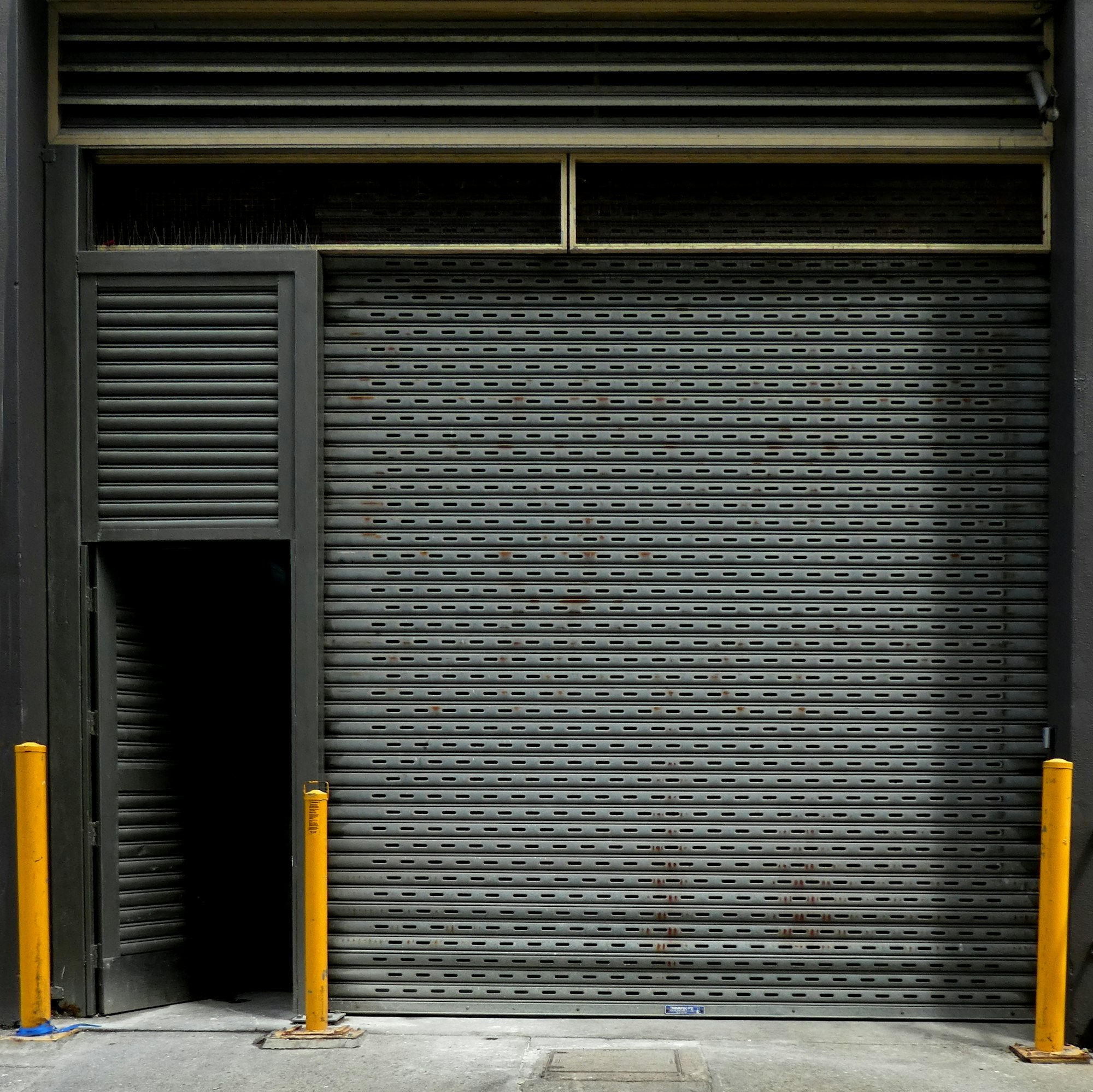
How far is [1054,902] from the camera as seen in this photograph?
19.0 feet

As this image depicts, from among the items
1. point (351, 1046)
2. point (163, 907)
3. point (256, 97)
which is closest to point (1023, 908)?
point (351, 1046)

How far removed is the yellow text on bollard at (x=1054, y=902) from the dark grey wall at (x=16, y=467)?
5.49 meters

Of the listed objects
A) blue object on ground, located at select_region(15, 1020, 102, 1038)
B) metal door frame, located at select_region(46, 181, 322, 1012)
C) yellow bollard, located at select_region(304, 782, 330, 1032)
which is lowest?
blue object on ground, located at select_region(15, 1020, 102, 1038)

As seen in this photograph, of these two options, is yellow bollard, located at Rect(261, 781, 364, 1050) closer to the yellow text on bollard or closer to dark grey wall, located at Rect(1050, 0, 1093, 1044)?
the yellow text on bollard

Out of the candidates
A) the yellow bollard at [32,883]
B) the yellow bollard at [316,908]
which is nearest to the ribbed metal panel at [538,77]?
the yellow bollard at [32,883]

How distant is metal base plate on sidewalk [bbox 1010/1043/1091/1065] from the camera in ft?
18.9

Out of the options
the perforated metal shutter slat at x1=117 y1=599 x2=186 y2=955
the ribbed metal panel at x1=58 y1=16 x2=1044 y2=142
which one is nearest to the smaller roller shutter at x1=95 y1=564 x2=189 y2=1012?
the perforated metal shutter slat at x1=117 y1=599 x2=186 y2=955

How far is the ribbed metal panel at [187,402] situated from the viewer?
21.6 ft

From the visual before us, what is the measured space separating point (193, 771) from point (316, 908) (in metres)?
1.61

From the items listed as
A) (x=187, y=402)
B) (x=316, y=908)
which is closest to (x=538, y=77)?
(x=187, y=402)

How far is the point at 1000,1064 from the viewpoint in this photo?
5.72 metres

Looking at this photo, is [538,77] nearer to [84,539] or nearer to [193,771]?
[84,539]

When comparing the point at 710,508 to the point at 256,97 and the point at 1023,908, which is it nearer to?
the point at 1023,908

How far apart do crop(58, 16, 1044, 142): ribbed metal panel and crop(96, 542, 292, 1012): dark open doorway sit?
2635mm
